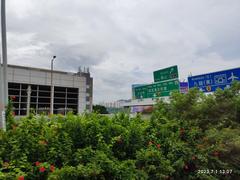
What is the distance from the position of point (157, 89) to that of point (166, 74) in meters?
1.41

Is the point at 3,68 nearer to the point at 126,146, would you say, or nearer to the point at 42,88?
the point at 126,146

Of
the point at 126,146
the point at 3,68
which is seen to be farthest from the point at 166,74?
the point at 3,68

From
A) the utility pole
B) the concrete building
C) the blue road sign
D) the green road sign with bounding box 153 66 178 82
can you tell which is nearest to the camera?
the utility pole

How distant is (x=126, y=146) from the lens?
402cm

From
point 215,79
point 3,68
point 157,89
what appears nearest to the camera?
point 3,68

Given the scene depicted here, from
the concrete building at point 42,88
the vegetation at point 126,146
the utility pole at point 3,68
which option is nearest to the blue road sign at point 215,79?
the vegetation at point 126,146

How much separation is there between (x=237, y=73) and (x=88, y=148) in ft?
31.8

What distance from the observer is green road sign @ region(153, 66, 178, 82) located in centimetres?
1498

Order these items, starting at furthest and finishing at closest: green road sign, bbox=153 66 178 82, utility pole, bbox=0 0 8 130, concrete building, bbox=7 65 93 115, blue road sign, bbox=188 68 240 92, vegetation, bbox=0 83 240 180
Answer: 1. concrete building, bbox=7 65 93 115
2. green road sign, bbox=153 66 178 82
3. blue road sign, bbox=188 68 240 92
4. utility pole, bbox=0 0 8 130
5. vegetation, bbox=0 83 240 180

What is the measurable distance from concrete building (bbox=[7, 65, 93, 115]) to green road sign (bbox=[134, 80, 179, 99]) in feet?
38.5

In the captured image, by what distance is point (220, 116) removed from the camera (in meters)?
5.99

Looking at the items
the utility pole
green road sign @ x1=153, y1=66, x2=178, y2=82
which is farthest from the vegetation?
green road sign @ x1=153, y1=66, x2=178, y2=82

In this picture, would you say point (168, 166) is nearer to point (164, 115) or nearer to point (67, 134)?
point (67, 134)

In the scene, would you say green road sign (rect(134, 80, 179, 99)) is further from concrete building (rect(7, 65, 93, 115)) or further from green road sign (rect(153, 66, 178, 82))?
concrete building (rect(7, 65, 93, 115))
